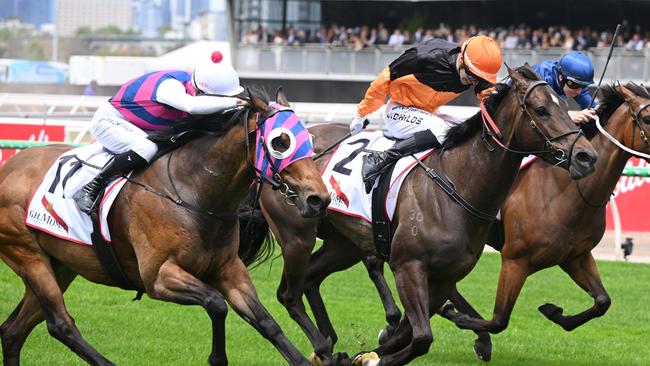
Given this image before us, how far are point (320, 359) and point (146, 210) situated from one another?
1.27 meters

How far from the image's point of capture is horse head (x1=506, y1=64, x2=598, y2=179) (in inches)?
235

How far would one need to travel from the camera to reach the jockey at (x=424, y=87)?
6.66m

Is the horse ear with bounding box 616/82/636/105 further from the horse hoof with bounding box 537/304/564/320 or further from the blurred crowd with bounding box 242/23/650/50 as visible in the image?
the blurred crowd with bounding box 242/23/650/50

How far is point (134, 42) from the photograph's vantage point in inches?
3162

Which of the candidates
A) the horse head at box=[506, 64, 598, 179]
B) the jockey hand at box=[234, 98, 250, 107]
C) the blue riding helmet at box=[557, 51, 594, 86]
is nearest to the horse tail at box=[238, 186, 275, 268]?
the jockey hand at box=[234, 98, 250, 107]

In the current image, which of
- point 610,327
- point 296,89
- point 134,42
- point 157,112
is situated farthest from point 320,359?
point 134,42

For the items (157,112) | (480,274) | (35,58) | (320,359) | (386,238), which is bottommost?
(35,58)

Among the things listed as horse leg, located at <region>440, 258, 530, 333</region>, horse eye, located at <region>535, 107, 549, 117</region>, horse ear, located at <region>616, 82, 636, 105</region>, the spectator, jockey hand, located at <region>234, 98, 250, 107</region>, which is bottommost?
the spectator

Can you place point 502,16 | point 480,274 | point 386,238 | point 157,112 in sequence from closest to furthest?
point 157,112, point 386,238, point 480,274, point 502,16

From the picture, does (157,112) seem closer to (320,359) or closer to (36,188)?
(36,188)

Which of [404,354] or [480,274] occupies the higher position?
[404,354]

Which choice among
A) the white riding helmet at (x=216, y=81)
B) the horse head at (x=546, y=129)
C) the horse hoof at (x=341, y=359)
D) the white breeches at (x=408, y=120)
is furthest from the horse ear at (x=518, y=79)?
the horse hoof at (x=341, y=359)

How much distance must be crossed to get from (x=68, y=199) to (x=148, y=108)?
639mm

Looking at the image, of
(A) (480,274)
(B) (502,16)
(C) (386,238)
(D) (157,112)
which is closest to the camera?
(D) (157,112)
